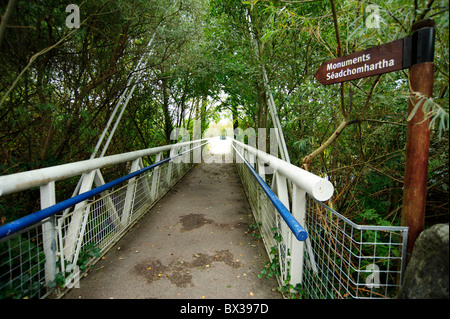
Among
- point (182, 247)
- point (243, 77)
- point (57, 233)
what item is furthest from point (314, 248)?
point (243, 77)

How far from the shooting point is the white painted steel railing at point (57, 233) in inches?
66.2

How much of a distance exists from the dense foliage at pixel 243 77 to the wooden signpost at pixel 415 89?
0.39 ft

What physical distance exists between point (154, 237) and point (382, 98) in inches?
122

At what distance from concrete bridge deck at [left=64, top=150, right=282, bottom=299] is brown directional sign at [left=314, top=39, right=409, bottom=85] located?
70.6 inches

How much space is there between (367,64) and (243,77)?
4058mm

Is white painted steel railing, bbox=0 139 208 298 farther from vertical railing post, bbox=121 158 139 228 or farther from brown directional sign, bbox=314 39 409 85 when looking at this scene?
brown directional sign, bbox=314 39 409 85

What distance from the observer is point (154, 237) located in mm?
3201

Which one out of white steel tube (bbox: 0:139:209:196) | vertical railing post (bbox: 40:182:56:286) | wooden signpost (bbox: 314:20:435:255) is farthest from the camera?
vertical railing post (bbox: 40:182:56:286)

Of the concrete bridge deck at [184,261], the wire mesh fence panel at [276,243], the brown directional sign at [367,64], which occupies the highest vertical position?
the brown directional sign at [367,64]

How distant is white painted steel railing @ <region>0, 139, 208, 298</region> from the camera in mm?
1681

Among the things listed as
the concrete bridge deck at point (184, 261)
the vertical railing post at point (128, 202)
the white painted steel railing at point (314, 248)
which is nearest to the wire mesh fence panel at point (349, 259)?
the white painted steel railing at point (314, 248)

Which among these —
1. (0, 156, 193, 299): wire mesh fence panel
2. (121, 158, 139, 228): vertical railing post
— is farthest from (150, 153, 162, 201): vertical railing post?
(121, 158, 139, 228): vertical railing post

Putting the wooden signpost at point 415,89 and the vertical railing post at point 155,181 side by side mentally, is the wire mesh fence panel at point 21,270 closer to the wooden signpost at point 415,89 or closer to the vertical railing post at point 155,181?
the wooden signpost at point 415,89

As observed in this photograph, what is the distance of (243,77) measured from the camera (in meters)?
5.46
